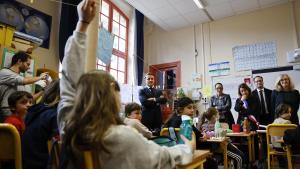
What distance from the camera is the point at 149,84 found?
12.9ft

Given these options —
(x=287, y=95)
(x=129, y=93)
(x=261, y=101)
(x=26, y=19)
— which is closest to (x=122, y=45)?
(x=129, y=93)

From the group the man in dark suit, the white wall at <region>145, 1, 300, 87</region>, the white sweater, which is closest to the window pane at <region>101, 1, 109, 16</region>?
the white wall at <region>145, 1, 300, 87</region>

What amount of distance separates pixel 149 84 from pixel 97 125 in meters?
3.12

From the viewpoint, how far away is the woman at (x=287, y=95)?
138 inches

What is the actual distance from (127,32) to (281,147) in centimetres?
436

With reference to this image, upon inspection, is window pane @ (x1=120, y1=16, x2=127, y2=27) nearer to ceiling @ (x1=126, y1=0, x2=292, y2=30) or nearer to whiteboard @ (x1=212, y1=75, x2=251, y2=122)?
ceiling @ (x1=126, y1=0, x2=292, y2=30)

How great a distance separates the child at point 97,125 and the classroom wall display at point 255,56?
16.0 feet

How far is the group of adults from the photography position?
3.53 meters

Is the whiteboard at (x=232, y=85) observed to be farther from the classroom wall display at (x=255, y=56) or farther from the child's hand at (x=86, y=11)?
the child's hand at (x=86, y=11)

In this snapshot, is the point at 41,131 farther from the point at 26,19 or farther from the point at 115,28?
the point at 115,28

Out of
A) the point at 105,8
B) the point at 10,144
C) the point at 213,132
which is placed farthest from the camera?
the point at 105,8

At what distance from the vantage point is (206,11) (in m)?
5.37

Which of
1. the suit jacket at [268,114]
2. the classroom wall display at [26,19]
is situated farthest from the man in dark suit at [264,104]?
the classroom wall display at [26,19]

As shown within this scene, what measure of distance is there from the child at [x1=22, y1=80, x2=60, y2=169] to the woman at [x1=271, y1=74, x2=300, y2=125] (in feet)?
10.9
